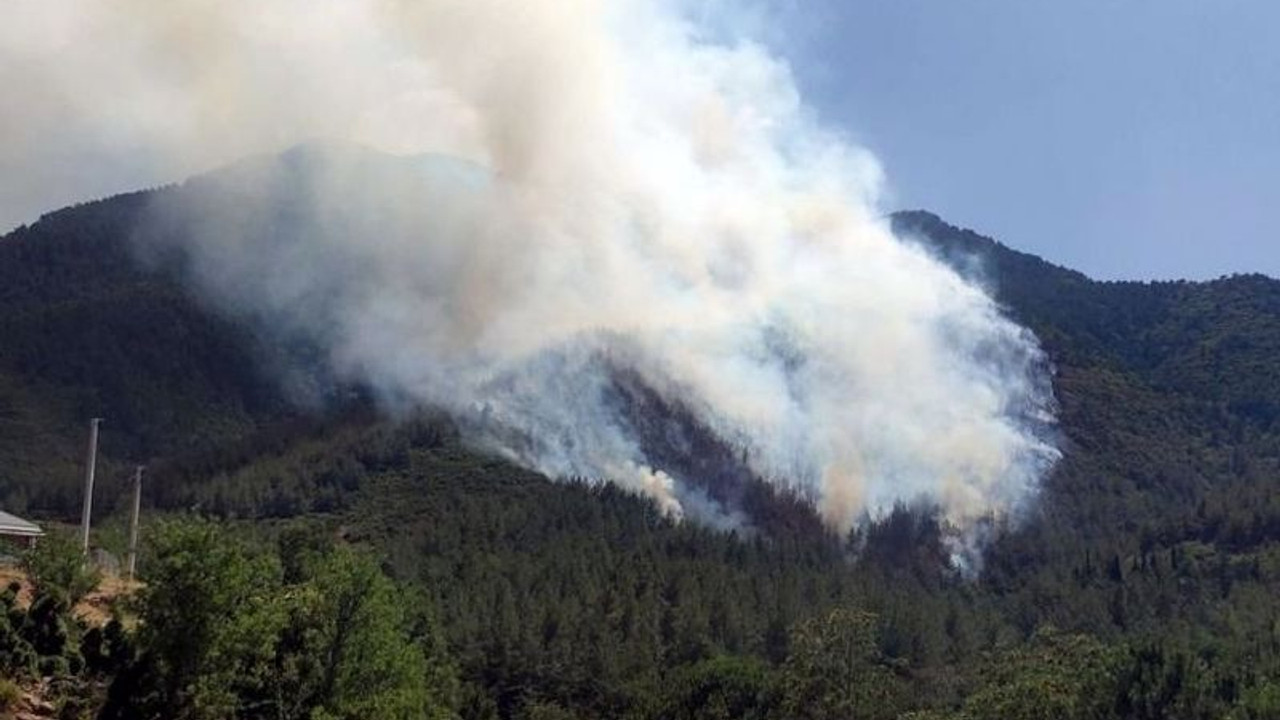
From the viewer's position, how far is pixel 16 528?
82.8 m

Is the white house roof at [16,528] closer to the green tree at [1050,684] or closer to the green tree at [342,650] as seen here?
the green tree at [342,650]

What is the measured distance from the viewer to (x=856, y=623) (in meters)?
118

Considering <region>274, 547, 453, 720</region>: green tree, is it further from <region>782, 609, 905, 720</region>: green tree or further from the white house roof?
<region>782, 609, 905, 720</region>: green tree

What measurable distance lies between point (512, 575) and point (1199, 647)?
7389 centimetres

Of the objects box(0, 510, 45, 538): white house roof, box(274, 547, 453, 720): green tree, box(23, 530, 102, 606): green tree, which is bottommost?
box(274, 547, 453, 720): green tree

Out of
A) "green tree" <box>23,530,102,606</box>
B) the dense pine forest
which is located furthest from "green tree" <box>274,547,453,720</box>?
"green tree" <box>23,530,102,606</box>

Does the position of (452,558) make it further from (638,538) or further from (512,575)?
(638,538)

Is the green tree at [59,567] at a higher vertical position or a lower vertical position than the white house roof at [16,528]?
lower

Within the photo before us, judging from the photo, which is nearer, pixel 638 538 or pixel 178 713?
pixel 178 713

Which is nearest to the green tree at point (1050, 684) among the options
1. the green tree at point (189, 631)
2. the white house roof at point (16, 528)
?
the green tree at point (189, 631)

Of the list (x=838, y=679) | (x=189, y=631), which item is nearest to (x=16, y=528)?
(x=189, y=631)

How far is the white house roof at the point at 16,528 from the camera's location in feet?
269

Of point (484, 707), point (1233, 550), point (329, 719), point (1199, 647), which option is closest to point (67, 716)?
point (329, 719)

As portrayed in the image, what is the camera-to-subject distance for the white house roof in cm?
8212
